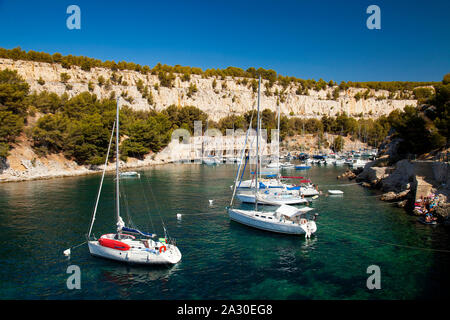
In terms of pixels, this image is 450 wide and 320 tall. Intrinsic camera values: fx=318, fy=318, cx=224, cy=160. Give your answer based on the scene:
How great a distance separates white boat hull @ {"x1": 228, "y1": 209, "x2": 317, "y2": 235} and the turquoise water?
0.58 m

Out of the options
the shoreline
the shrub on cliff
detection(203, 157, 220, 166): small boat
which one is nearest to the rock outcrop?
detection(203, 157, 220, 166): small boat

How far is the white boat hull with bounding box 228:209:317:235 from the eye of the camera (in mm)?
25375

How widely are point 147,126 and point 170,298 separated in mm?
70833

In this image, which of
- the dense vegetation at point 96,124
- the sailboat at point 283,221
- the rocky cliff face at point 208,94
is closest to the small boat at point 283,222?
the sailboat at point 283,221

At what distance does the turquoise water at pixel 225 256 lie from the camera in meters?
17.4

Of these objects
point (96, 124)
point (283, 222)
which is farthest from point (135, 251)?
point (96, 124)

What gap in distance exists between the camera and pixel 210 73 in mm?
154625

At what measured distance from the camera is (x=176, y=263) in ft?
68.0

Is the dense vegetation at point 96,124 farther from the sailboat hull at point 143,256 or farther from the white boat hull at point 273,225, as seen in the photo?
the sailboat hull at point 143,256

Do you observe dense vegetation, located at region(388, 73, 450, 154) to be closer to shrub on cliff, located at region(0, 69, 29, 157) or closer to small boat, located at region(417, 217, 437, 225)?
small boat, located at region(417, 217, 437, 225)

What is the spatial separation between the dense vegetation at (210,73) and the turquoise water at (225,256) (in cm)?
9010

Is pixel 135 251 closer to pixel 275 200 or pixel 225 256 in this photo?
pixel 225 256

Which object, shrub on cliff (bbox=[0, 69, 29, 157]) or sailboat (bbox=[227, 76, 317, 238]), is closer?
sailboat (bbox=[227, 76, 317, 238])
